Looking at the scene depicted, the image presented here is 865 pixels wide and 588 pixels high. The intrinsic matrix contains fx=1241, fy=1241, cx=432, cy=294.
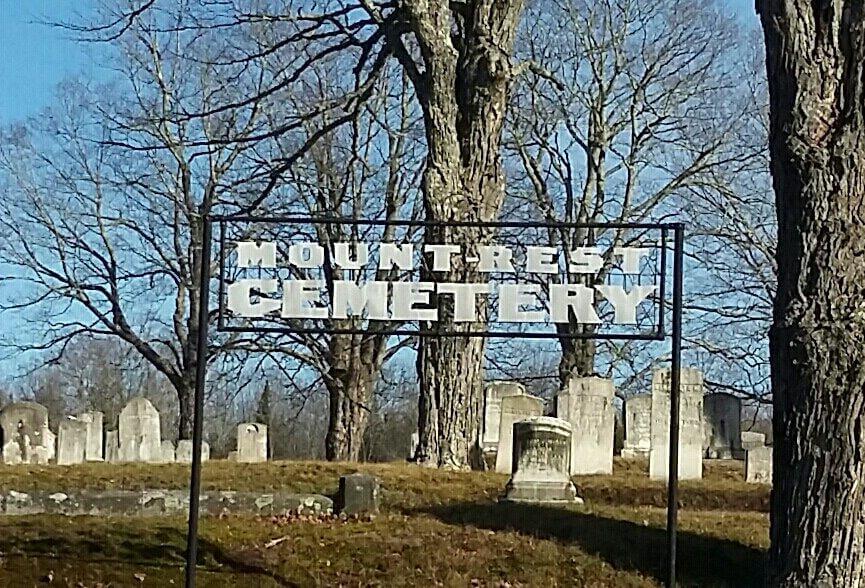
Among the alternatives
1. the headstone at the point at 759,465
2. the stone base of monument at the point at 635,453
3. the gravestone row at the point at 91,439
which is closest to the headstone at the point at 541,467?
the headstone at the point at 759,465

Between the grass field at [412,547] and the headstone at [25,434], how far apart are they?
35.7 ft

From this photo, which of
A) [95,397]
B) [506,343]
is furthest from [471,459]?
[95,397]

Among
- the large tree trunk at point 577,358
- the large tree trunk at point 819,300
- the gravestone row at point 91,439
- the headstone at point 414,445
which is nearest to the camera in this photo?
the large tree trunk at point 819,300

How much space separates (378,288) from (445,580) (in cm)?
211

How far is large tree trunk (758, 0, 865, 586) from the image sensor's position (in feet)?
26.1

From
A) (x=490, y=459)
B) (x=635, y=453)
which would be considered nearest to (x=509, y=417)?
(x=490, y=459)

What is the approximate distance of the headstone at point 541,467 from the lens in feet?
37.4

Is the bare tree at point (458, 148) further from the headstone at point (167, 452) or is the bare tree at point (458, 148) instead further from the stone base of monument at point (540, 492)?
the headstone at point (167, 452)

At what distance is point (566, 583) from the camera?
8.71 m

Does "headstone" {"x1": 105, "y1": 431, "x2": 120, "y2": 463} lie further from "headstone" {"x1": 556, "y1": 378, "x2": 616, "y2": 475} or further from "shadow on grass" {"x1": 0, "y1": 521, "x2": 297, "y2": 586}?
"shadow on grass" {"x1": 0, "y1": 521, "x2": 297, "y2": 586}

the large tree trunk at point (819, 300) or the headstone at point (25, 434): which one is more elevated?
the large tree trunk at point (819, 300)

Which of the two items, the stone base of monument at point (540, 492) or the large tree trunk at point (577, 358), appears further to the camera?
the large tree trunk at point (577, 358)

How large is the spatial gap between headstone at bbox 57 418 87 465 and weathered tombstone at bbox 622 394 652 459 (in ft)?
33.8

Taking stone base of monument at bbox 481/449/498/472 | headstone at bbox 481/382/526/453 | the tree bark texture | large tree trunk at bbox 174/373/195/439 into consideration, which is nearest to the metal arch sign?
the tree bark texture
